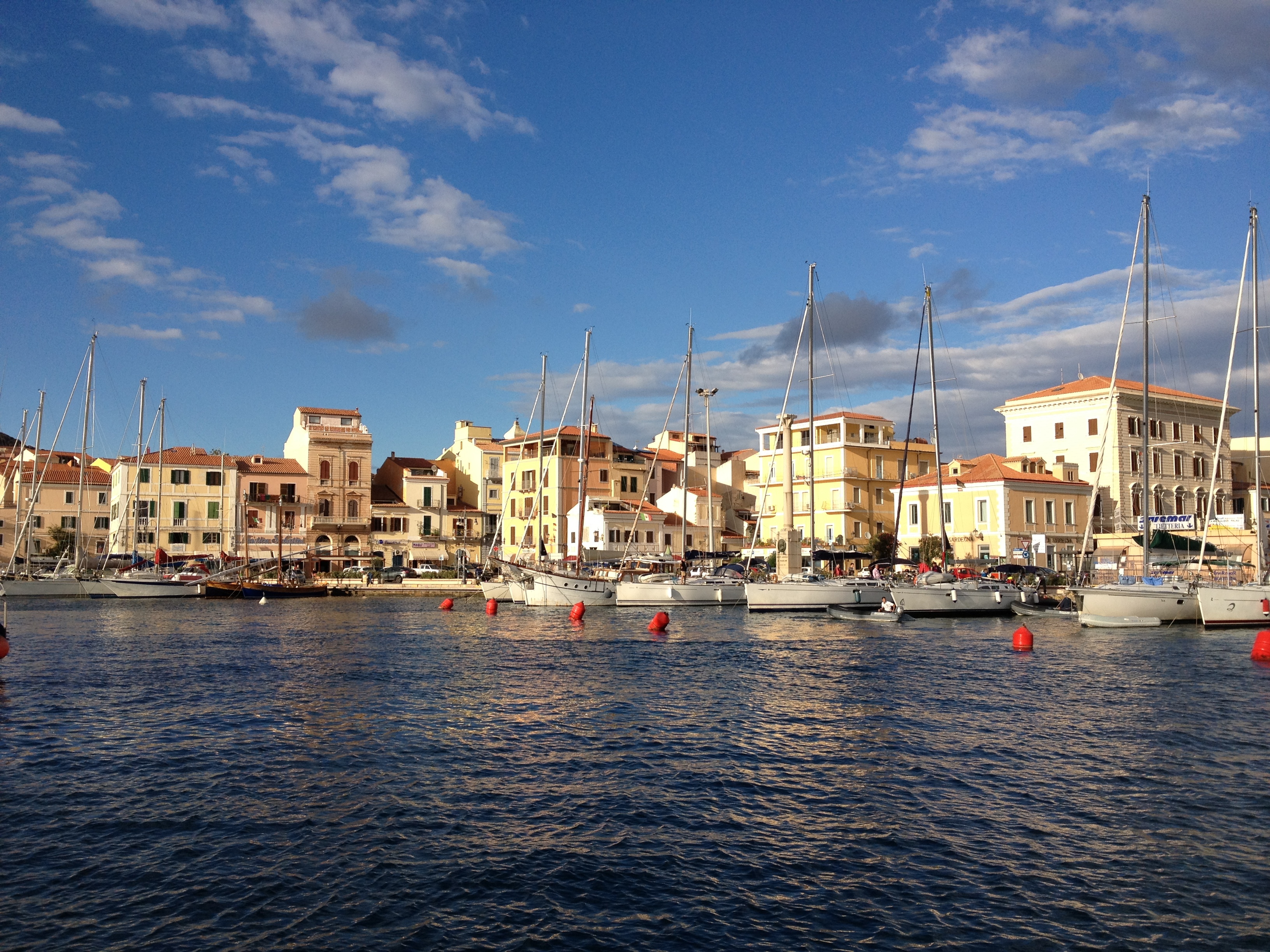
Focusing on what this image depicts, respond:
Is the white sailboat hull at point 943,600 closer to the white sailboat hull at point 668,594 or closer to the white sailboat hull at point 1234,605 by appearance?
the white sailboat hull at point 668,594

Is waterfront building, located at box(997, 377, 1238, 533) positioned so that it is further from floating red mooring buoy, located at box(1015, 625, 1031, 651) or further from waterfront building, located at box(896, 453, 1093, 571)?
floating red mooring buoy, located at box(1015, 625, 1031, 651)

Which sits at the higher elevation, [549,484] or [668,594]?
[549,484]

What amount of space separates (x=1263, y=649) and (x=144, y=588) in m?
63.2

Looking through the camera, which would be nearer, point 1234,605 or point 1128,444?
point 1234,605

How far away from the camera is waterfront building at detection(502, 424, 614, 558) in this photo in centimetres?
8175

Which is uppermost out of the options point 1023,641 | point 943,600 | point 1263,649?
point 943,600

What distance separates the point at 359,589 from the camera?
7506 cm

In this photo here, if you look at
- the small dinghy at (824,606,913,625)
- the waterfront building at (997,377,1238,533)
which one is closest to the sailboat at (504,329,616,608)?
the small dinghy at (824,606,913,625)

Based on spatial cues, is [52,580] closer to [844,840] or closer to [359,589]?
[359,589]

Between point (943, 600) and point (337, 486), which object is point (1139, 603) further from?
point (337, 486)

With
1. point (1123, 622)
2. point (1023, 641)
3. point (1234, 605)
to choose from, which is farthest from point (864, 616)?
point (1234, 605)

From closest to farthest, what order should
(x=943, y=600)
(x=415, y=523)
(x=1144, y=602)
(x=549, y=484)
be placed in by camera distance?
1. (x=1144, y=602)
2. (x=943, y=600)
3. (x=549, y=484)
4. (x=415, y=523)

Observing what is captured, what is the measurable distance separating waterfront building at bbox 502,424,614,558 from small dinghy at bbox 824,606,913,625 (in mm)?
33311

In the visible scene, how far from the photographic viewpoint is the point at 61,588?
2685 inches
